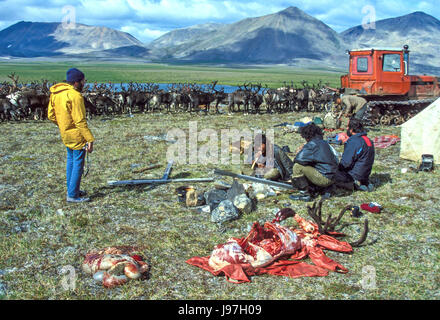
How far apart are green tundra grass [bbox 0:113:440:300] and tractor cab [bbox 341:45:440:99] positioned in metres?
5.64

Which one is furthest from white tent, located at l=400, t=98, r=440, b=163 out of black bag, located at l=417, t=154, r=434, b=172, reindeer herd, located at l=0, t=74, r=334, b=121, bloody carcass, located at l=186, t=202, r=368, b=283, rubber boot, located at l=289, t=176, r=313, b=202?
reindeer herd, located at l=0, t=74, r=334, b=121

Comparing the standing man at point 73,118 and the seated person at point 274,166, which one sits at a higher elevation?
the standing man at point 73,118

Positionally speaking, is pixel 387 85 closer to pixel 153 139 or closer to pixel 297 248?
pixel 153 139

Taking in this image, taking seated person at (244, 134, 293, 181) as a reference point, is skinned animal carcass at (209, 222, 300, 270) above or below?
below

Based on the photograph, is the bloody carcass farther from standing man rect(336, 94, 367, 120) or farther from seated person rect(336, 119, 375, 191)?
standing man rect(336, 94, 367, 120)

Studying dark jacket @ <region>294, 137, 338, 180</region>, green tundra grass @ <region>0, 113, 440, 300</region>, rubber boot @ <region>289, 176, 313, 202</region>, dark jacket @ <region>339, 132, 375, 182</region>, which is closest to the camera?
green tundra grass @ <region>0, 113, 440, 300</region>

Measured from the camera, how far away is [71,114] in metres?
6.71

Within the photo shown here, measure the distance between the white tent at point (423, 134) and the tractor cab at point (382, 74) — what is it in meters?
5.52

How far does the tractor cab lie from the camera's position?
50.4ft

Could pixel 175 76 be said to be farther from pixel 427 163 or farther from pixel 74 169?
pixel 74 169

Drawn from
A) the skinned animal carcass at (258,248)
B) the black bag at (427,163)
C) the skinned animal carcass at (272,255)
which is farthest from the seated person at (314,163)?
the black bag at (427,163)

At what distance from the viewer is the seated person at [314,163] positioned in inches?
280

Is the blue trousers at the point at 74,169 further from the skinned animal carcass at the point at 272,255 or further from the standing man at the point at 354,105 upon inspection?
the standing man at the point at 354,105

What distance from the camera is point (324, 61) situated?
195m
